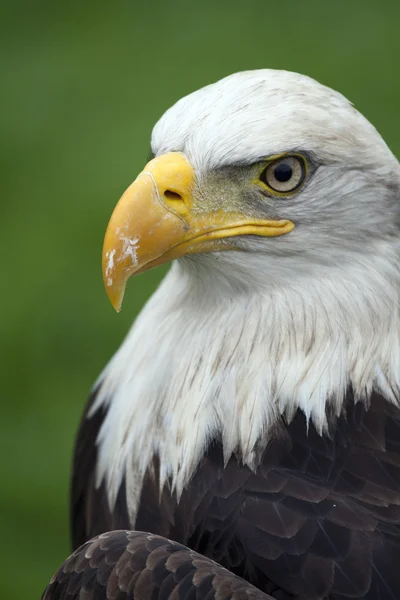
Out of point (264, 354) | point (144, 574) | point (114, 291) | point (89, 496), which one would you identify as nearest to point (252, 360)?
point (264, 354)

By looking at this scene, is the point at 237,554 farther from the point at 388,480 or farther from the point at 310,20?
the point at 310,20

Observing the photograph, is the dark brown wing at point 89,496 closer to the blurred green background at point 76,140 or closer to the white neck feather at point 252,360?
the white neck feather at point 252,360

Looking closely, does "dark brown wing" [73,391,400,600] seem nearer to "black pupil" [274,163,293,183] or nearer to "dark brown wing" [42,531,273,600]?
"dark brown wing" [42,531,273,600]

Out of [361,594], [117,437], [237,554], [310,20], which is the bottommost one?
[361,594]

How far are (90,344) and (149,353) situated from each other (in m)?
2.68

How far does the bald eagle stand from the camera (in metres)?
2.51

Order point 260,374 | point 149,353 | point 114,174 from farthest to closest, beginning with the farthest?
point 114,174 → point 149,353 → point 260,374

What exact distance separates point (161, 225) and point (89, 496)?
0.99 metres

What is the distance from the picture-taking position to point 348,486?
261 centimetres

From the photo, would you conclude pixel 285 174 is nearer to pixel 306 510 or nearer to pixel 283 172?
pixel 283 172

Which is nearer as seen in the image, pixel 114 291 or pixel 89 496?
pixel 114 291

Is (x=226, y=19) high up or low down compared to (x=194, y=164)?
up

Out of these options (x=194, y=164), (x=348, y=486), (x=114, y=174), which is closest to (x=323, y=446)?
(x=348, y=486)

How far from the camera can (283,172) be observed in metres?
2.63
